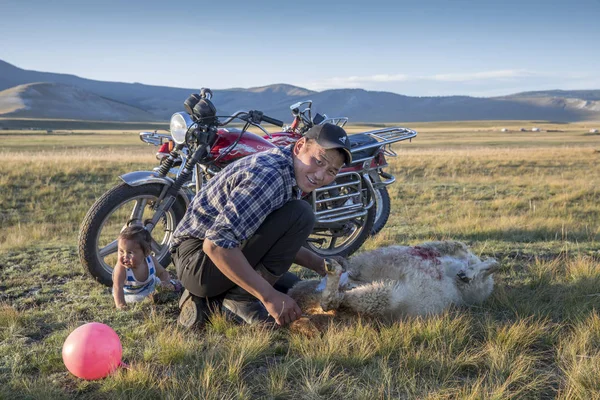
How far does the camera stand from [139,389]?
274 cm

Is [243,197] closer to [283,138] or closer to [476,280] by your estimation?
[476,280]

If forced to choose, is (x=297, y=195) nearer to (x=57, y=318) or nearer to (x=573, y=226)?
(x=57, y=318)

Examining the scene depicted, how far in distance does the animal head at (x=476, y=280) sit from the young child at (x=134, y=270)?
2.35 meters

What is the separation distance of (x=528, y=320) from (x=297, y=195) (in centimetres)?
183

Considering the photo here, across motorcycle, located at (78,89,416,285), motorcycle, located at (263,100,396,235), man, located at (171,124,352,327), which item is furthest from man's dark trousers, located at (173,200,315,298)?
motorcycle, located at (263,100,396,235)

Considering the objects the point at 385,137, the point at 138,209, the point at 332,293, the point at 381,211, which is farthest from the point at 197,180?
the point at 381,211

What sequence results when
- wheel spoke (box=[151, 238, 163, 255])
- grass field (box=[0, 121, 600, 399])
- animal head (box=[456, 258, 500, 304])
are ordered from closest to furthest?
grass field (box=[0, 121, 600, 399]), animal head (box=[456, 258, 500, 304]), wheel spoke (box=[151, 238, 163, 255])

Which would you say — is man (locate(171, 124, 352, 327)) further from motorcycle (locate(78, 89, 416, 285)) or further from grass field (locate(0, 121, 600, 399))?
motorcycle (locate(78, 89, 416, 285))

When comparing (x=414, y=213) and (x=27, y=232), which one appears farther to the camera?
(x=414, y=213)

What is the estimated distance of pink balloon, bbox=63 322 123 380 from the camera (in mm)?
2842

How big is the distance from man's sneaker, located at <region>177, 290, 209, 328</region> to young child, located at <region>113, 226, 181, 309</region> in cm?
65

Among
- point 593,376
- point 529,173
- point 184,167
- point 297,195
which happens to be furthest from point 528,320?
point 529,173

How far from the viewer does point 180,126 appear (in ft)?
15.7

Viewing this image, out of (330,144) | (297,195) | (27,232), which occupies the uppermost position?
(330,144)
